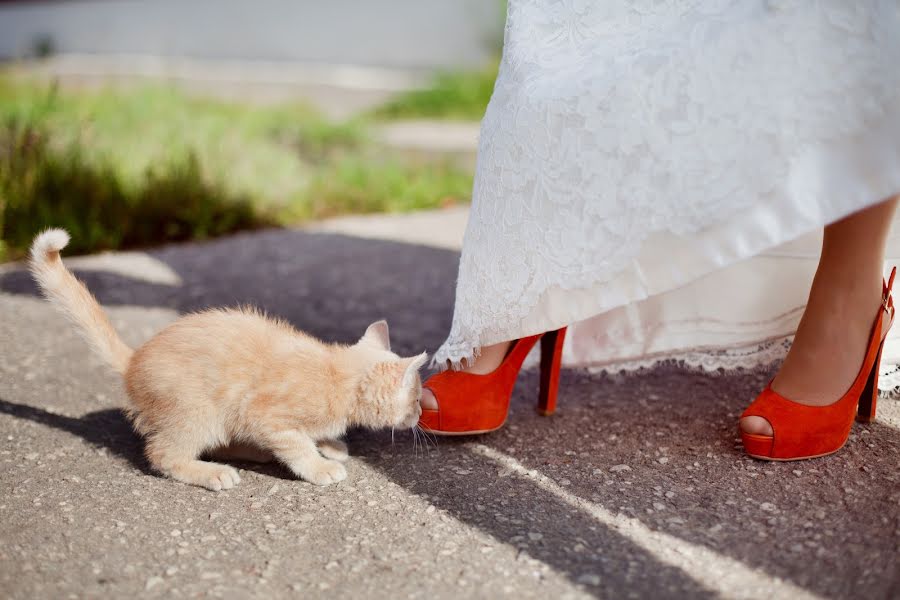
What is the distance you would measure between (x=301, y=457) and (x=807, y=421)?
109 centimetres

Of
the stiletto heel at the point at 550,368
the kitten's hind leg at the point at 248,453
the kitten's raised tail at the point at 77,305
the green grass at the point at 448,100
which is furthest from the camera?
the green grass at the point at 448,100

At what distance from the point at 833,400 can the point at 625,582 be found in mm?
674

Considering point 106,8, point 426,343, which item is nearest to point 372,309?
point 426,343

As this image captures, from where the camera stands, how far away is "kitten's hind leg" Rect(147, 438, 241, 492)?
1.77 m

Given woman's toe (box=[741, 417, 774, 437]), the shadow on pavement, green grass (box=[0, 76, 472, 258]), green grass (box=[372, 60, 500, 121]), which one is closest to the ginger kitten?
the shadow on pavement

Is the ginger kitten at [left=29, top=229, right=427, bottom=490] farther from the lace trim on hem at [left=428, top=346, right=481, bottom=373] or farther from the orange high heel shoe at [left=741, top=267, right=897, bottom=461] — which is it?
the orange high heel shoe at [left=741, top=267, right=897, bottom=461]

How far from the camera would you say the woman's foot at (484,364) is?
6.38ft

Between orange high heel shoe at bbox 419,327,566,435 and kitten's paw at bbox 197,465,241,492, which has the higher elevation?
orange high heel shoe at bbox 419,327,566,435

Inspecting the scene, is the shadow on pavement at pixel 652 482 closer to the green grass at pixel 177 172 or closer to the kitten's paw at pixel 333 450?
the kitten's paw at pixel 333 450

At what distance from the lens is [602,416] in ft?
6.91

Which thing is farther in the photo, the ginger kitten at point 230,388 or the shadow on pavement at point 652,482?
the ginger kitten at point 230,388

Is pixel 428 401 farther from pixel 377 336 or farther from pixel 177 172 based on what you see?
pixel 177 172

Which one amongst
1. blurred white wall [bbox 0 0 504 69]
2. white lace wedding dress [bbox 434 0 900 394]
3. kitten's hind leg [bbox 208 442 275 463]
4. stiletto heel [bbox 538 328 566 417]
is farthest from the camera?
blurred white wall [bbox 0 0 504 69]

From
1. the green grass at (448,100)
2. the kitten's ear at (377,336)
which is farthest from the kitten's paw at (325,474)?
the green grass at (448,100)
